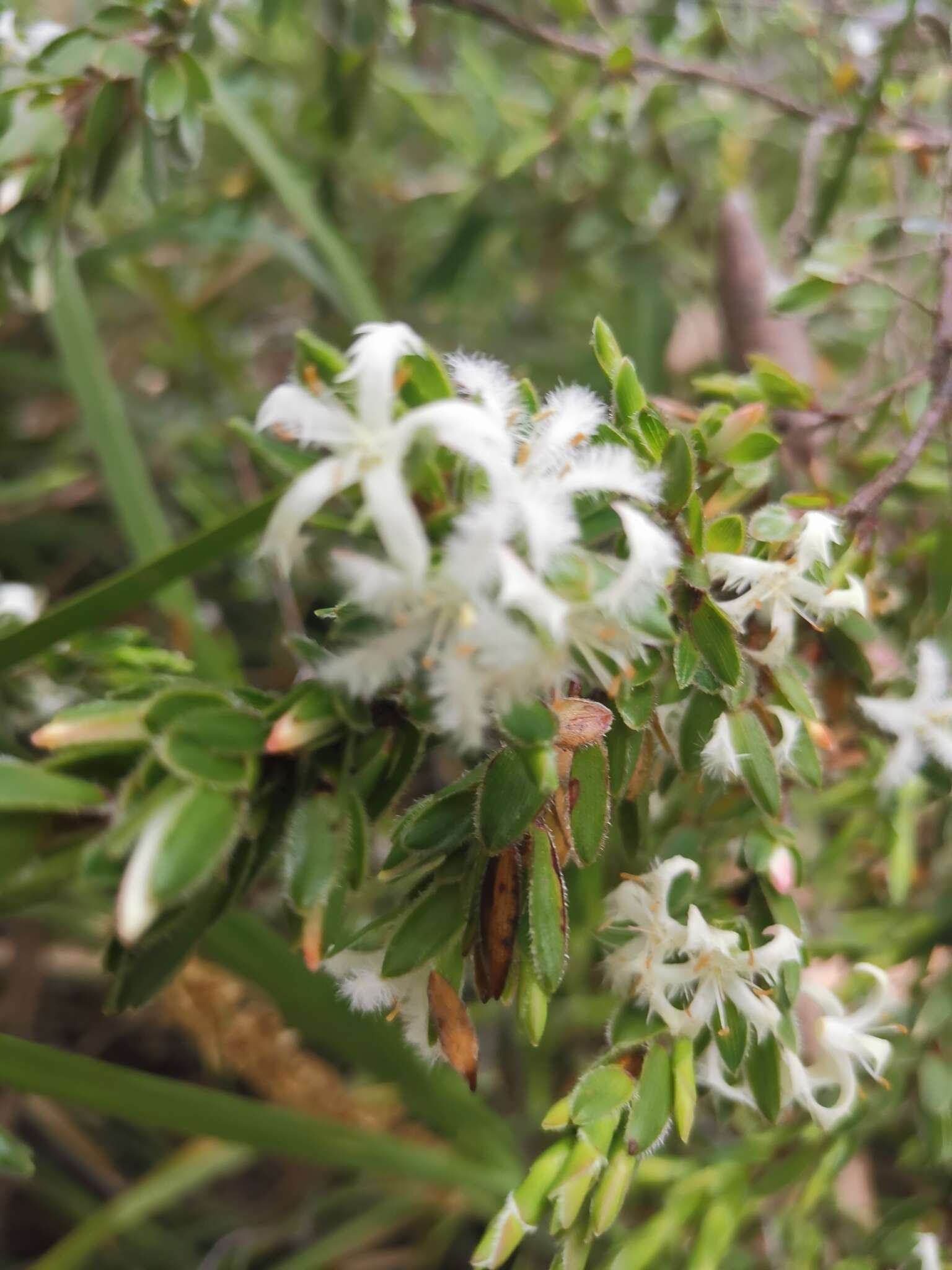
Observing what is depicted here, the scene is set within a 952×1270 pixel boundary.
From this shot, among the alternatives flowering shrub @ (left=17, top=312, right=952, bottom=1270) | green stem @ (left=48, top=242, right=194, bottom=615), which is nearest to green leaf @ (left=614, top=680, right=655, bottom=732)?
flowering shrub @ (left=17, top=312, right=952, bottom=1270)

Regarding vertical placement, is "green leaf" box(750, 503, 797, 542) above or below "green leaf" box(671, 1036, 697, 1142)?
above

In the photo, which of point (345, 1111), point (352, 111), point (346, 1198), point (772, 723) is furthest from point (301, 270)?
point (346, 1198)

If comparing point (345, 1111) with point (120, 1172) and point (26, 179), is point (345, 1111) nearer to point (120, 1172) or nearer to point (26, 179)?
point (120, 1172)

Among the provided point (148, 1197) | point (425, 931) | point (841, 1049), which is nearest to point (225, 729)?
point (425, 931)

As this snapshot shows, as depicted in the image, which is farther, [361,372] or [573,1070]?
[573,1070]

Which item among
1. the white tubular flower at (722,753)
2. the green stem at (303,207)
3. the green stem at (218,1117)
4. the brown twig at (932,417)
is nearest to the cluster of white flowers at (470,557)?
the white tubular flower at (722,753)

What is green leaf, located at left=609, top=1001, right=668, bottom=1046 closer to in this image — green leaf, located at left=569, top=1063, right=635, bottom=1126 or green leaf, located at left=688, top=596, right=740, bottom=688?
green leaf, located at left=569, top=1063, right=635, bottom=1126

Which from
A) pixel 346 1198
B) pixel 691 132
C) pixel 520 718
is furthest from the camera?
pixel 346 1198

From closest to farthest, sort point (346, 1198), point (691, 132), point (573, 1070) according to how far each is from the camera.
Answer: point (691, 132)
point (573, 1070)
point (346, 1198)
